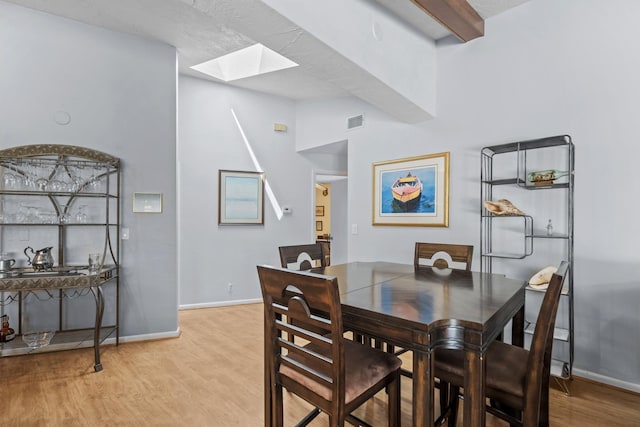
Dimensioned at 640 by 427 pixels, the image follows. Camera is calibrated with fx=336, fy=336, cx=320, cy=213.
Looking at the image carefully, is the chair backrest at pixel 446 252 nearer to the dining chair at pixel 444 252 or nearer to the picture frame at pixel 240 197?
the dining chair at pixel 444 252

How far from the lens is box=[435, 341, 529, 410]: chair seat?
140 centimetres

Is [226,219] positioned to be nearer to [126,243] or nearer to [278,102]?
[126,243]

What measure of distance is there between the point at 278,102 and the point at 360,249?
2643 millimetres

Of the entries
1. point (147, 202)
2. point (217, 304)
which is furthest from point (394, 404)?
point (217, 304)

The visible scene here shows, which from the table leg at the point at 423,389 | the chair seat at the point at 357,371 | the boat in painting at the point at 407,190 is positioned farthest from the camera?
the boat in painting at the point at 407,190

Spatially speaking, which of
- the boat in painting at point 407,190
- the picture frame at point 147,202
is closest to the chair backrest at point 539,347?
the boat in painting at point 407,190

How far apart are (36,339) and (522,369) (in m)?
3.65

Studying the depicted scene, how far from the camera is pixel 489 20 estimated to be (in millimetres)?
3072

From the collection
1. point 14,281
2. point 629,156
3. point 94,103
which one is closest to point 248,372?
point 14,281

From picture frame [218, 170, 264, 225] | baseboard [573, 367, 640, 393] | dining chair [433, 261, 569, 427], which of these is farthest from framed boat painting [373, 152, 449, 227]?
dining chair [433, 261, 569, 427]

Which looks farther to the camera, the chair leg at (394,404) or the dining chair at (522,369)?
the chair leg at (394,404)

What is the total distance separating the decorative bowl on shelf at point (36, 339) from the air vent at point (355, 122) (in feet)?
12.8

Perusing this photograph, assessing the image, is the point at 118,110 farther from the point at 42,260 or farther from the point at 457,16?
the point at 457,16

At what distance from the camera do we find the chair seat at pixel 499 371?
140 cm
